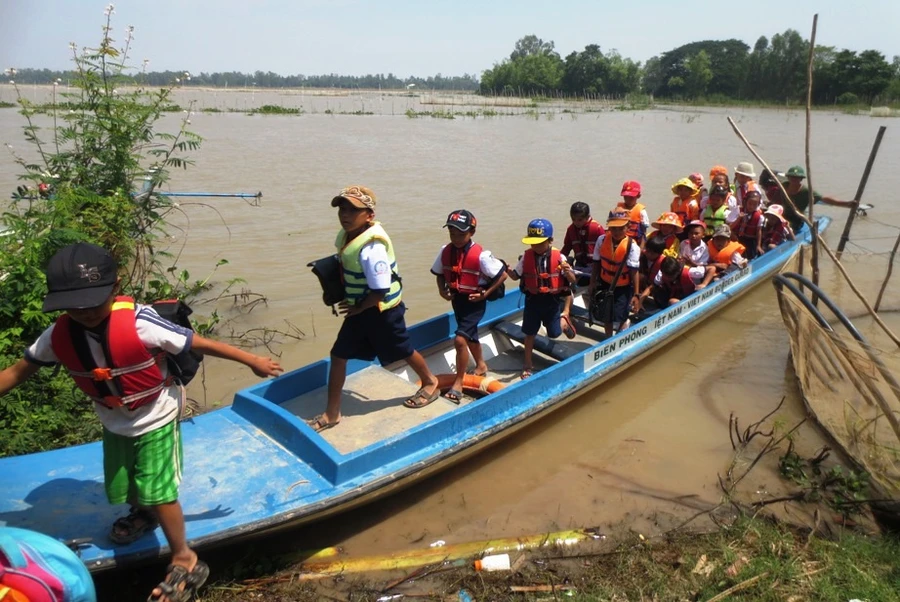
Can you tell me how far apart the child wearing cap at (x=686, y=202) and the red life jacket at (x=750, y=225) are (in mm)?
655

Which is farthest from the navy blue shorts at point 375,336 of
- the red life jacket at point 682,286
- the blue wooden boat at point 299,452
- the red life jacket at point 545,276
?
the red life jacket at point 682,286

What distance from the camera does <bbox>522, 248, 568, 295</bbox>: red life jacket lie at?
5219mm

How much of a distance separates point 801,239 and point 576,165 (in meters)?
11.4

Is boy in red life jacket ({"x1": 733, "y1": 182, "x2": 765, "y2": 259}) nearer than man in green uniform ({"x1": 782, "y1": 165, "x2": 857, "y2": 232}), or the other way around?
boy in red life jacket ({"x1": 733, "y1": 182, "x2": 765, "y2": 259})

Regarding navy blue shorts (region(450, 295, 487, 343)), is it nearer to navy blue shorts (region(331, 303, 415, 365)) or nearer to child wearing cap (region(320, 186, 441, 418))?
child wearing cap (region(320, 186, 441, 418))

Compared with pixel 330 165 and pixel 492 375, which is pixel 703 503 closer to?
pixel 492 375

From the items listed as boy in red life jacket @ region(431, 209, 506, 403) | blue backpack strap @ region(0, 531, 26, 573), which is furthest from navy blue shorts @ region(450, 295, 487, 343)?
blue backpack strap @ region(0, 531, 26, 573)

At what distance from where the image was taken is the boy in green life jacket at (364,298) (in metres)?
3.84

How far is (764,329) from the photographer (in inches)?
311

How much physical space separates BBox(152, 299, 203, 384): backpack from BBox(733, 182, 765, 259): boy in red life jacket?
7.50 meters

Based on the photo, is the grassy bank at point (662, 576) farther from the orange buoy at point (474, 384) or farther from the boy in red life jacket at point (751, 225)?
the boy in red life jacket at point (751, 225)

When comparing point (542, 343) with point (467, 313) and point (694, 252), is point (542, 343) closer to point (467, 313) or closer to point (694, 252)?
point (467, 313)

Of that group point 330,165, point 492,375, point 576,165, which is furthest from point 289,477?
point 576,165

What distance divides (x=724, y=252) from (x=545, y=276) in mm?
3280
